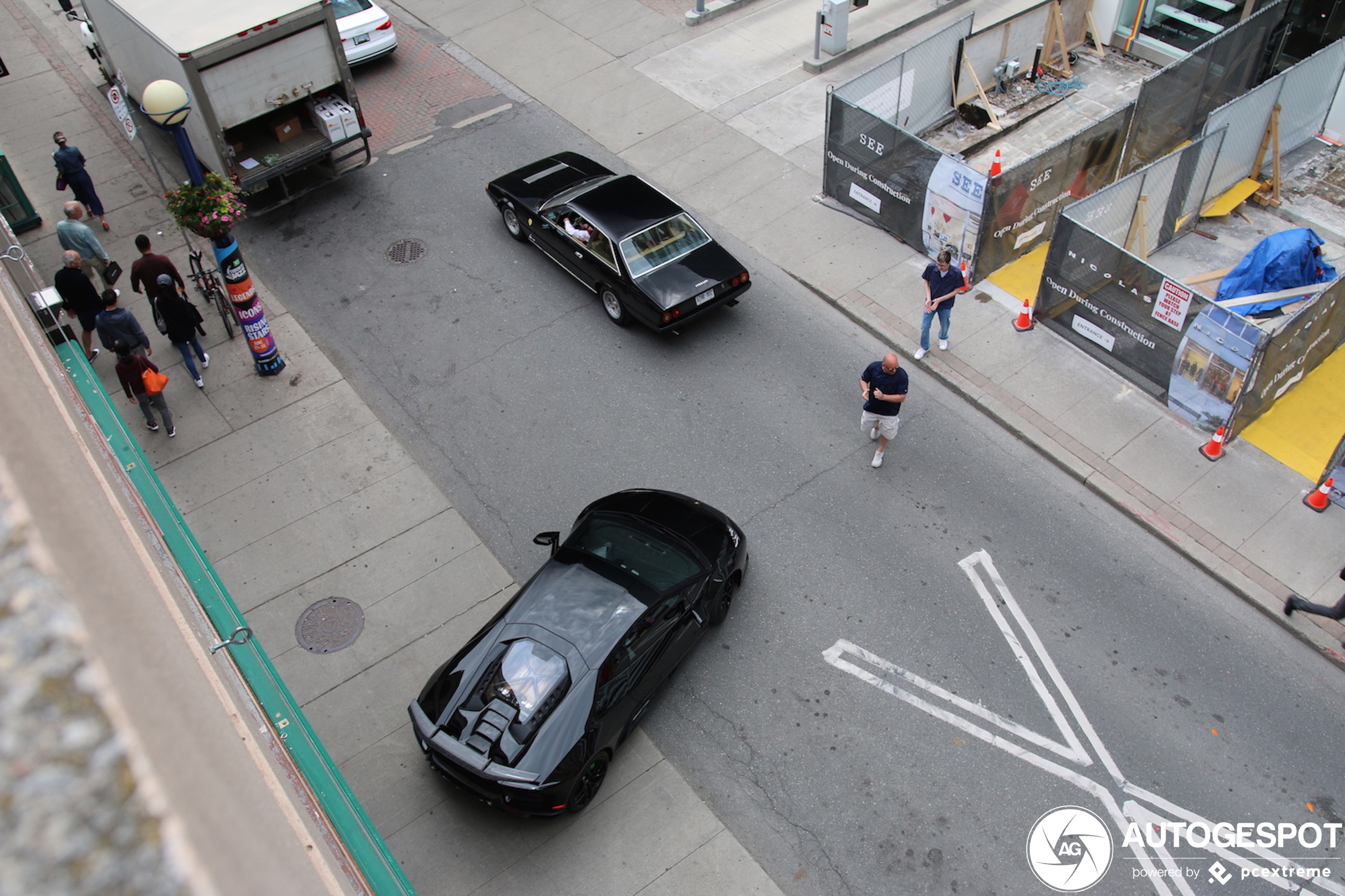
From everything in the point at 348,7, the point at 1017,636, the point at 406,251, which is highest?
the point at 348,7

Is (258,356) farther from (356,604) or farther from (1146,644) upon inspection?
(1146,644)

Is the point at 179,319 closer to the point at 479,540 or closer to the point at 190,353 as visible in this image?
the point at 190,353

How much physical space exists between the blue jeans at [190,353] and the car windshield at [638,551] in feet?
19.3

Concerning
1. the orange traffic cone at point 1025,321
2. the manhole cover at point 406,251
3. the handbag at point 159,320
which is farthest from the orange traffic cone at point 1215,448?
the handbag at point 159,320

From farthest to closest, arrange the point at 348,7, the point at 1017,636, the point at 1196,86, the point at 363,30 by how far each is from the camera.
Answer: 1. the point at 348,7
2. the point at 363,30
3. the point at 1196,86
4. the point at 1017,636

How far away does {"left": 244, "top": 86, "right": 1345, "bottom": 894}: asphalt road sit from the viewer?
8289mm

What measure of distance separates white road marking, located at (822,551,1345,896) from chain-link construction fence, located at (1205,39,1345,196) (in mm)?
7737

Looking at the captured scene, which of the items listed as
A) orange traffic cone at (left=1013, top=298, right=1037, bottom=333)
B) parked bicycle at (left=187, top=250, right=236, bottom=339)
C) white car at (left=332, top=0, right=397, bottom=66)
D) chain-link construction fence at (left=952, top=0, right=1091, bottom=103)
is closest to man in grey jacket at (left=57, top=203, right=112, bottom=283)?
parked bicycle at (left=187, top=250, right=236, bottom=339)

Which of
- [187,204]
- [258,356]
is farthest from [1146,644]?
[187,204]

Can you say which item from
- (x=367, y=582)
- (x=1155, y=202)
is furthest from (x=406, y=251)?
(x=1155, y=202)

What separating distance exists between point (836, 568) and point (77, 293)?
9363 mm

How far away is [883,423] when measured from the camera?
1050 centimetres

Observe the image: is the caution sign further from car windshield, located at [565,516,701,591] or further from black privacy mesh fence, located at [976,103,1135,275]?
car windshield, located at [565,516,701,591]

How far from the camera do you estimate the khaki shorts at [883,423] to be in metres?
10.4
